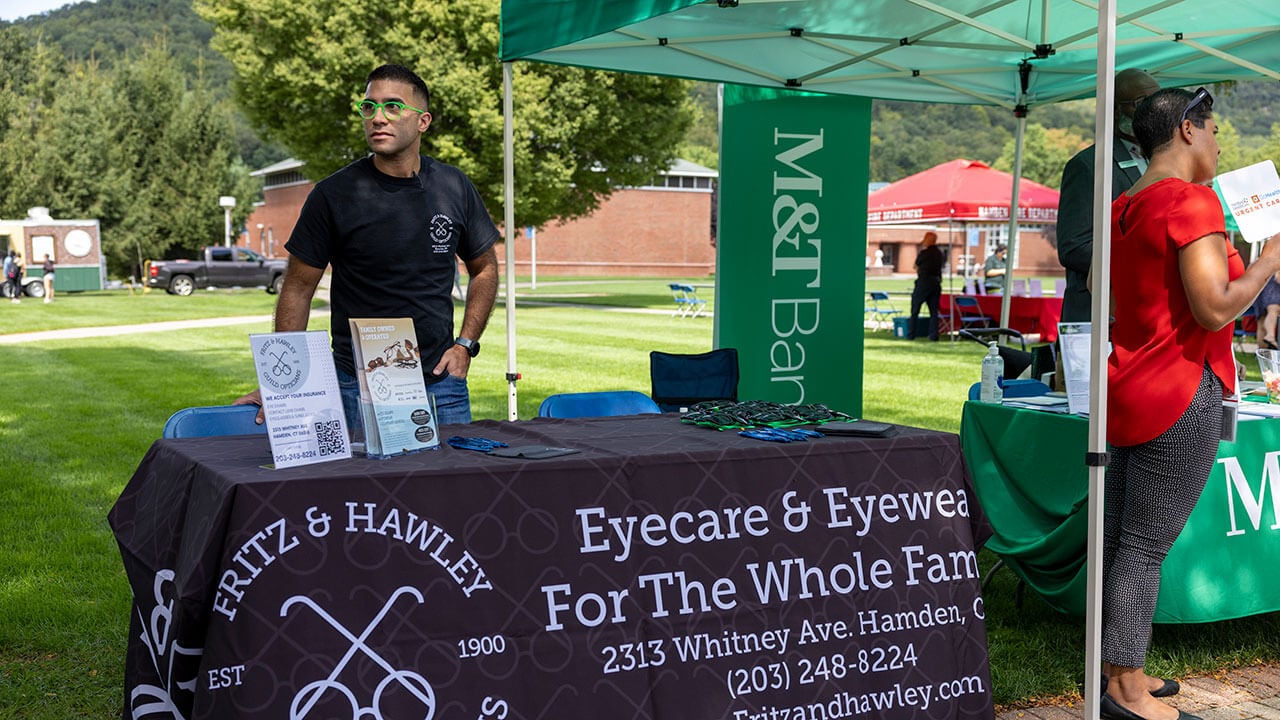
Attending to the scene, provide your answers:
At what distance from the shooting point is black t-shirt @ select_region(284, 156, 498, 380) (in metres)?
3.76

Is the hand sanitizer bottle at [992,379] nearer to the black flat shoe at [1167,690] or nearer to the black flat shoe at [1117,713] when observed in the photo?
the black flat shoe at [1167,690]

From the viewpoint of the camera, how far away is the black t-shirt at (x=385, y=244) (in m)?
3.76

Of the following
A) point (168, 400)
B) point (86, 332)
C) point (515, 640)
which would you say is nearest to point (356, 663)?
point (515, 640)

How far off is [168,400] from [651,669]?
9.48 metres

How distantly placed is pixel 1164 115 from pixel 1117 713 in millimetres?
1927

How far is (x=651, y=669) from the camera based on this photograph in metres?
3.08

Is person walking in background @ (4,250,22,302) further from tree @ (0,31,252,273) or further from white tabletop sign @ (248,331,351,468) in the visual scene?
white tabletop sign @ (248,331,351,468)

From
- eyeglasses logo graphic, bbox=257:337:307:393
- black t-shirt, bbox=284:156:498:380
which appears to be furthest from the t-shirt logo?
eyeglasses logo graphic, bbox=257:337:307:393

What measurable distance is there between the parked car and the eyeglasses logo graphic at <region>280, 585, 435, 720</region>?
34.1 meters

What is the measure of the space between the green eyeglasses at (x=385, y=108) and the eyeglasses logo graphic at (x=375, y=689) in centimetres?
159

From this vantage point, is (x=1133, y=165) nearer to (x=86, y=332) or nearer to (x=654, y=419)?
(x=654, y=419)

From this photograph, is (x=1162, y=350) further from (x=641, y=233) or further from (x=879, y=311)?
(x=641, y=233)

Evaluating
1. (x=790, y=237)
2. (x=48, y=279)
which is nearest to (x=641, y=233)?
(x=48, y=279)

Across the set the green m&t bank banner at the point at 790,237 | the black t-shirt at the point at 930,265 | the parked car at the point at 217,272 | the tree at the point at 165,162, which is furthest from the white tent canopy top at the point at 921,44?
the tree at the point at 165,162
